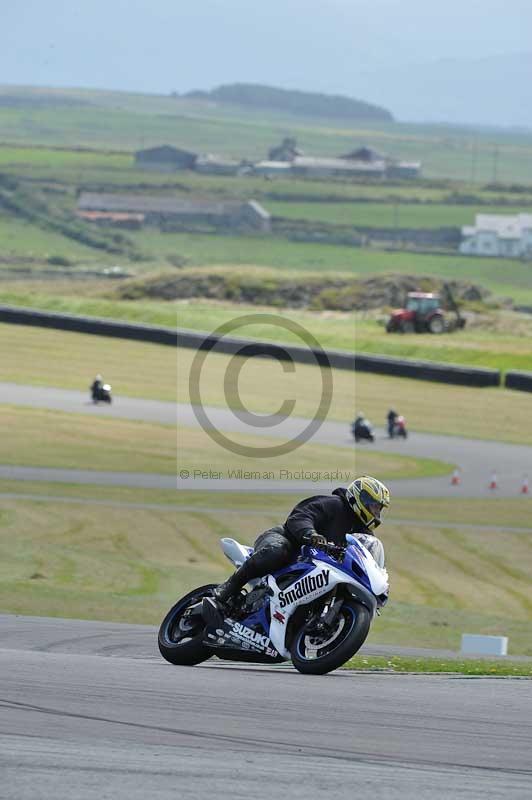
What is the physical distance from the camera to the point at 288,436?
41.4 metres

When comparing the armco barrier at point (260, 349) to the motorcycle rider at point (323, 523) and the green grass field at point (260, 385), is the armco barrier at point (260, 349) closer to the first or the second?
the green grass field at point (260, 385)

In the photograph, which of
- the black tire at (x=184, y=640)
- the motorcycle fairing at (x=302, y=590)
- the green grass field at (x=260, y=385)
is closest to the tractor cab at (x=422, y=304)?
the green grass field at (x=260, y=385)

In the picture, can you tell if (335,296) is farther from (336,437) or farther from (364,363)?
(336,437)

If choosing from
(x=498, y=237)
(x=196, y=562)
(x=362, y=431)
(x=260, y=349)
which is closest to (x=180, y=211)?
(x=498, y=237)

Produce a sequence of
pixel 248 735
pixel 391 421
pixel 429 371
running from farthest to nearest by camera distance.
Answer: pixel 429 371, pixel 391 421, pixel 248 735

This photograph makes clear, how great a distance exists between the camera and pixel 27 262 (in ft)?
376

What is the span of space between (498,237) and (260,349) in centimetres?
9527

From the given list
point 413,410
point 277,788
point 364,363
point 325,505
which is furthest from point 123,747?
point 364,363

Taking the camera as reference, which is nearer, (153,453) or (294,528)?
(294,528)

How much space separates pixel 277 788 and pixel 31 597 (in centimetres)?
1289

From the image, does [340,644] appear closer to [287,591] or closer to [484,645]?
[287,591]

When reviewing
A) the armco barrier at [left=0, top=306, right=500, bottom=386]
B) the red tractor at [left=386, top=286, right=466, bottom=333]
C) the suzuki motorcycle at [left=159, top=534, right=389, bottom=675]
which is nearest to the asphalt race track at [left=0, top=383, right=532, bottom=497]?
the armco barrier at [left=0, top=306, right=500, bottom=386]

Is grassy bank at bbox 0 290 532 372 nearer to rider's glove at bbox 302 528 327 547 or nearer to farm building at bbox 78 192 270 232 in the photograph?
rider's glove at bbox 302 528 327 547

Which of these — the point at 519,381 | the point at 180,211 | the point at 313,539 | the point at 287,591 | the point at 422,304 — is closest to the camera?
the point at 313,539
